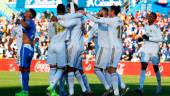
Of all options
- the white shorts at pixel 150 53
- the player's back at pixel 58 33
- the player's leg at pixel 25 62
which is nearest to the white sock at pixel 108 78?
the player's back at pixel 58 33

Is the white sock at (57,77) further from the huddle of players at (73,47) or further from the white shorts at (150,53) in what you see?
the white shorts at (150,53)

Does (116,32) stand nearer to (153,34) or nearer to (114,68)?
(114,68)

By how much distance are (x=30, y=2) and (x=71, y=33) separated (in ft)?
112

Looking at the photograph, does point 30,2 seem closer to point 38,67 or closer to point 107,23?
point 38,67

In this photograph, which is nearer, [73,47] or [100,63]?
[73,47]

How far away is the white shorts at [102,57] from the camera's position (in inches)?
660

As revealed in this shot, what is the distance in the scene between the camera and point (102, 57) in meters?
16.9

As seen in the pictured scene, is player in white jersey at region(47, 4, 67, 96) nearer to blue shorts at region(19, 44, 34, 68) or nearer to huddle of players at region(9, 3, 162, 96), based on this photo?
huddle of players at region(9, 3, 162, 96)

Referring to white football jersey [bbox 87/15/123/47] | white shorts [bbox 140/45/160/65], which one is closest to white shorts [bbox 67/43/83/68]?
white football jersey [bbox 87/15/123/47]

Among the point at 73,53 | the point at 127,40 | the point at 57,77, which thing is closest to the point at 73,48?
the point at 73,53

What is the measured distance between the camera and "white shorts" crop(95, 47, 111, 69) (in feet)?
55.0

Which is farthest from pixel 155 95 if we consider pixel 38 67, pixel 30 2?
pixel 30 2

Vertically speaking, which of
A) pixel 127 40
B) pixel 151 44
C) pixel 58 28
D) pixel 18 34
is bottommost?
pixel 127 40

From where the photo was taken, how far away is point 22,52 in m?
17.0
